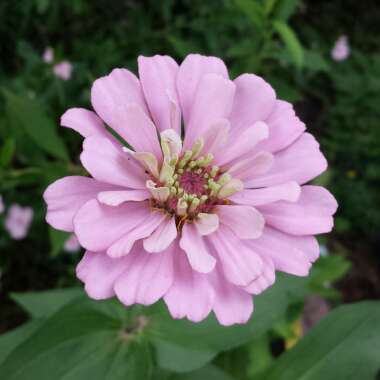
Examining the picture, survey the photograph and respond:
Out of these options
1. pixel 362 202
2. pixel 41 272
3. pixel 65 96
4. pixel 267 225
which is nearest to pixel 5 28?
pixel 65 96

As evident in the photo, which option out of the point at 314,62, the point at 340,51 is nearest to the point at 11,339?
the point at 314,62

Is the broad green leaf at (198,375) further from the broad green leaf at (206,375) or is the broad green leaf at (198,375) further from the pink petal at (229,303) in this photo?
the pink petal at (229,303)

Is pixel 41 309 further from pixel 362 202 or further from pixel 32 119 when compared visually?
pixel 362 202

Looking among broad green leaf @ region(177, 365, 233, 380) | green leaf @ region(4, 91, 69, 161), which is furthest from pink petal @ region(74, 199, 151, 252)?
green leaf @ region(4, 91, 69, 161)

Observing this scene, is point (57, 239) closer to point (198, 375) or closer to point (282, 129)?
point (198, 375)

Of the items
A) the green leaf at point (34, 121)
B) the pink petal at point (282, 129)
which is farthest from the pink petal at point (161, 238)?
the green leaf at point (34, 121)

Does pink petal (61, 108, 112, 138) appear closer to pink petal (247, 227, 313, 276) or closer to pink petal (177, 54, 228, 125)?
pink petal (177, 54, 228, 125)
